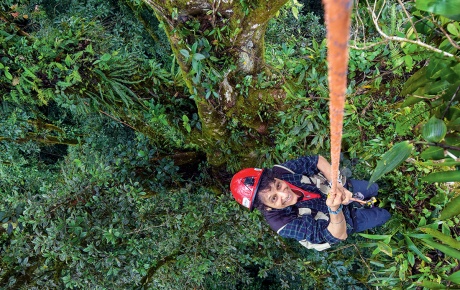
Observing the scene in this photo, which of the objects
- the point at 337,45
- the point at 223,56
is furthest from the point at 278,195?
→ the point at 337,45

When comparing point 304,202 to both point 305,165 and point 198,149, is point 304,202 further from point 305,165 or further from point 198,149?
point 198,149

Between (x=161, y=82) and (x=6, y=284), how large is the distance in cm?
224

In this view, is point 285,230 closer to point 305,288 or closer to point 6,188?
point 305,288

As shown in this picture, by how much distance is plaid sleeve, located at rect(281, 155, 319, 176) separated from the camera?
2.62 m

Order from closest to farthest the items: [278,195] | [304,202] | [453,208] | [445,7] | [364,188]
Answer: [445,7] < [453,208] < [278,195] < [304,202] < [364,188]

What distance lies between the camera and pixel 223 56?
2482 mm

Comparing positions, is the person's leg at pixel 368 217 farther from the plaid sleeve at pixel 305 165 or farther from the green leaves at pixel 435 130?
the green leaves at pixel 435 130

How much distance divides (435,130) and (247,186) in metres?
1.51

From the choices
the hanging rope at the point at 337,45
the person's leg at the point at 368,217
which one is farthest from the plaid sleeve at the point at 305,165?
the hanging rope at the point at 337,45

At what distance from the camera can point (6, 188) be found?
4.14 m

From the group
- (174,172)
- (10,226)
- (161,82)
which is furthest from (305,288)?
(10,226)

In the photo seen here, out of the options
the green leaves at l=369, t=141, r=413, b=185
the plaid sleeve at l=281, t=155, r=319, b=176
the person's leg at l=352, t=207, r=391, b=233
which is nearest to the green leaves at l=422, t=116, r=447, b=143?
the green leaves at l=369, t=141, r=413, b=185

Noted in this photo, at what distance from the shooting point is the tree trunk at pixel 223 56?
220 centimetres

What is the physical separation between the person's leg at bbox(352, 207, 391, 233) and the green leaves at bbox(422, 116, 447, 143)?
1.59 meters
